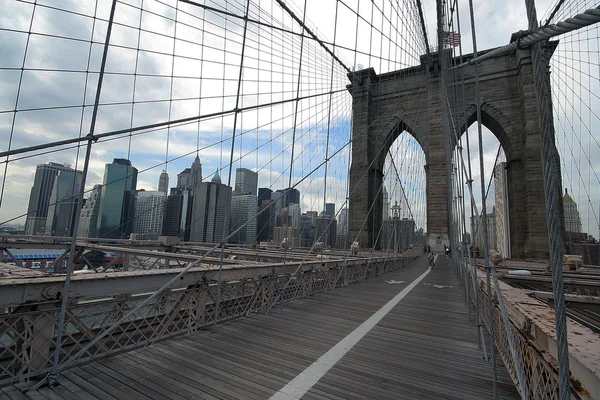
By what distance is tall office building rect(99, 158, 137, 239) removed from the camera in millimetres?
5316

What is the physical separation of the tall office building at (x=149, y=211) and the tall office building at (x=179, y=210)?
19 cm

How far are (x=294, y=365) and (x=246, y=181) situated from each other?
609 cm

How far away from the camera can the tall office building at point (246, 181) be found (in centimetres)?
849

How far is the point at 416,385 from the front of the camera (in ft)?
9.13

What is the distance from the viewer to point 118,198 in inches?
248

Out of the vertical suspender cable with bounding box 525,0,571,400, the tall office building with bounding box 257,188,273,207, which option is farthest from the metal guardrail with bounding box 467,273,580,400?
the tall office building with bounding box 257,188,273,207

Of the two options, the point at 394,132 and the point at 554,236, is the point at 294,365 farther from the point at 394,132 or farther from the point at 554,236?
the point at 394,132

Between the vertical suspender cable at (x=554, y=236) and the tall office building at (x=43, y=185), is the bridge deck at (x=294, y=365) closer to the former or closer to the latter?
the vertical suspender cable at (x=554, y=236)

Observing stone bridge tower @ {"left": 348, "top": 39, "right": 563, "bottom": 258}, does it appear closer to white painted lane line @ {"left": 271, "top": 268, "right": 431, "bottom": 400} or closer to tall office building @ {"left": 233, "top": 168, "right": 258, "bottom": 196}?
tall office building @ {"left": 233, "top": 168, "right": 258, "bottom": 196}

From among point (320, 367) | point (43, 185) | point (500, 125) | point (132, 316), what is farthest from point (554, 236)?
point (500, 125)

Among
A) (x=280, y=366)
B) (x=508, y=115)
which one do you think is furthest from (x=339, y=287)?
(x=508, y=115)

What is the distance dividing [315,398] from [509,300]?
1.92 m

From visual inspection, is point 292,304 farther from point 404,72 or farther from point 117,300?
point 404,72

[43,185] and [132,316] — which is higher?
[43,185]
